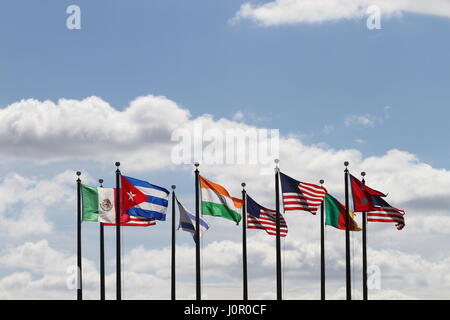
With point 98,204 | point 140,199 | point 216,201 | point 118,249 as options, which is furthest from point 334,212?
point 98,204

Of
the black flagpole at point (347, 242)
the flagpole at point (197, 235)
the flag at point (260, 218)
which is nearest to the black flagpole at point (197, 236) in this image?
the flagpole at point (197, 235)

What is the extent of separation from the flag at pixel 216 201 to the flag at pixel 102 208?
2.94 metres

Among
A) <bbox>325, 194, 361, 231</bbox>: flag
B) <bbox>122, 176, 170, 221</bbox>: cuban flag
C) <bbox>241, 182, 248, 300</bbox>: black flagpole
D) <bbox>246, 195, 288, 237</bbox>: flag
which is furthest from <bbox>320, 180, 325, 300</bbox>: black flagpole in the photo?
<bbox>122, 176, 170, 221</bbox>: cuban flag

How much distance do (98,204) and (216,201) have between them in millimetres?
6062

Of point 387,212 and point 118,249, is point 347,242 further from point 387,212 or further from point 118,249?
point 118,249

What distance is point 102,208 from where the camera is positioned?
158 ft

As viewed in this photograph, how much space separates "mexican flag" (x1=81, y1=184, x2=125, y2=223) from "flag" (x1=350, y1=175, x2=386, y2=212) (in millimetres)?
12504

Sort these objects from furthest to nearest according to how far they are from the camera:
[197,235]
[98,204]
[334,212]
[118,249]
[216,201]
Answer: [334,212] < [197,235] < [216,201] < [118,249] < [98,204]

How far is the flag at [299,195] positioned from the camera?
158 feet

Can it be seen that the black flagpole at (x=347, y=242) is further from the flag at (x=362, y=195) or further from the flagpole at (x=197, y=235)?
the flagpole at (x=197, y=235)

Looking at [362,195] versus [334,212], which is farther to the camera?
[334,212]

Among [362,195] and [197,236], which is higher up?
[362,195]

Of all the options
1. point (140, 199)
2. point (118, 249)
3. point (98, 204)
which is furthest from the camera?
point (118, 249)
